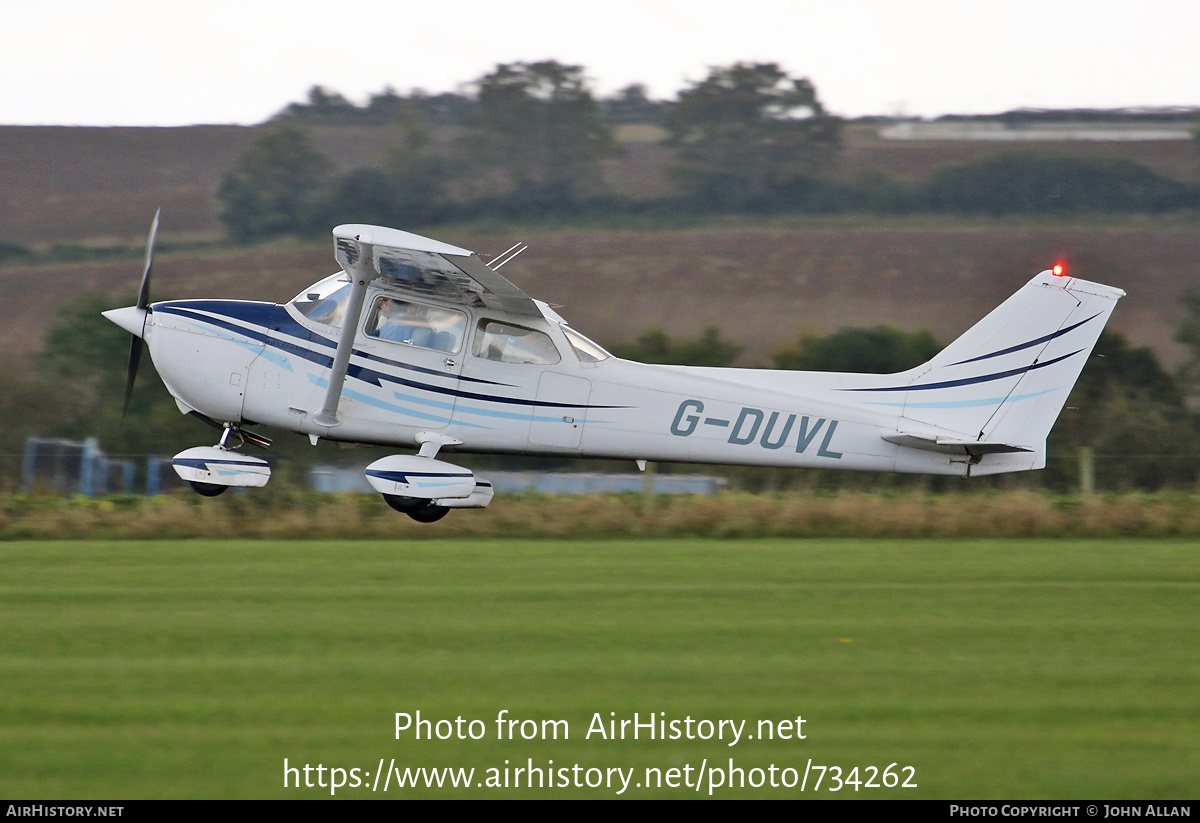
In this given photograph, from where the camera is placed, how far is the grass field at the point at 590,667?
15.6 ft

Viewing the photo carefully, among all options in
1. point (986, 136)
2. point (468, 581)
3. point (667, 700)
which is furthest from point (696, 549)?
point (986, 136)

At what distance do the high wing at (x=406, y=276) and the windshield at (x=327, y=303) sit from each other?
196mm

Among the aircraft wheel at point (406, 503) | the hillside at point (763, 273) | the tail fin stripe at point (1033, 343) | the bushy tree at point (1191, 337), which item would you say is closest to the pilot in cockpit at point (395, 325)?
the aircraft wheel at point (406, 503)

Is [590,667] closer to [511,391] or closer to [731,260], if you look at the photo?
[511,391]

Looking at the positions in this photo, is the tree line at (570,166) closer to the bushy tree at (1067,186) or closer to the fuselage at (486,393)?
the bushy tree at (1067,186)

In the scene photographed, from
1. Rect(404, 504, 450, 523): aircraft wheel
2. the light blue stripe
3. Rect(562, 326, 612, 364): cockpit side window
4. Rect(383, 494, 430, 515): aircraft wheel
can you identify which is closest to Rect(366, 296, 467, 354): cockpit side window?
the light blue stripe

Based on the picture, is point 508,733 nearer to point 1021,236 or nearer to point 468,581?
point 468,581

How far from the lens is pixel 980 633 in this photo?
718 centimetres

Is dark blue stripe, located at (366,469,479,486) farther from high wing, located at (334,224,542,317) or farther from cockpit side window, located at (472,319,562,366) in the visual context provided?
high wing, located at (334,224,542,317)

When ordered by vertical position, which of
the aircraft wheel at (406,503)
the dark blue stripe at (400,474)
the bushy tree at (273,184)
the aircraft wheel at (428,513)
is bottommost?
the aircraft wheel at (428,513)

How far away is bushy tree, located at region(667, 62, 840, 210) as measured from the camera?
1401 inches

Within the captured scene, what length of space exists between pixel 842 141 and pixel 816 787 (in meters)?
32.7

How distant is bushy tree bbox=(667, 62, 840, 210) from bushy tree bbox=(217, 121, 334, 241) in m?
10.7

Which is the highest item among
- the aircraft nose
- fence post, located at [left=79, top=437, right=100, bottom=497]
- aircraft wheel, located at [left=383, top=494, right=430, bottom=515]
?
the aircraft nose
